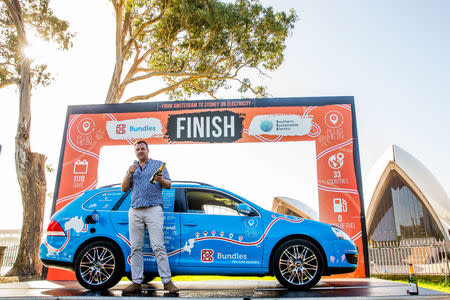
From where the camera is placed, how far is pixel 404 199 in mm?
Answer: 19719

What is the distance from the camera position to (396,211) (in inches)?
796

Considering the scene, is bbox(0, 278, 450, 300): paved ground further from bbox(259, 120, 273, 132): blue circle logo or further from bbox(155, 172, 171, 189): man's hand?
bbox(259, 120, 273, 132): blue circle logo

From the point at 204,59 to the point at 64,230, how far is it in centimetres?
1145

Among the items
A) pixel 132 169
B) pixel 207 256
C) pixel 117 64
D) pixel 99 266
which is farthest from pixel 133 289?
pixel 117 64

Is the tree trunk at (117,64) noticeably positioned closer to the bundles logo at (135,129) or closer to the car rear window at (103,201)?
the bundles logo at (135,129)

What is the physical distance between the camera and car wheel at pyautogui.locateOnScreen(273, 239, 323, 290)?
5055mm

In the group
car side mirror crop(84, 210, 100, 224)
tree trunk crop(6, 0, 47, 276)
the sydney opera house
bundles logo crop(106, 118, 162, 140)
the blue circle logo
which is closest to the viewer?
car side mirror crop(84, 210, 100, 224)

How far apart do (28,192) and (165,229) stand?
23.0 ft

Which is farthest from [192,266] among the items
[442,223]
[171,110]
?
[442,223]

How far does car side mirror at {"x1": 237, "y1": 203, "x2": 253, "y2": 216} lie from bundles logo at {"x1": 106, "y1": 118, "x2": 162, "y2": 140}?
4472 millimetres

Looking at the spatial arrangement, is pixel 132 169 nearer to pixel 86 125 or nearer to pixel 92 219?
pixel 92 219

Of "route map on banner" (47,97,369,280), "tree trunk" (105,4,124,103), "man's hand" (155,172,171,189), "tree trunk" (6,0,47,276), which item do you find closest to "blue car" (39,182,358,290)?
"man's hand" (155,172,171,189)

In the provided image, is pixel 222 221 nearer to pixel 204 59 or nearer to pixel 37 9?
pixel 204 59

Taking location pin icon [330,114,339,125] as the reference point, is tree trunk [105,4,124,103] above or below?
above
